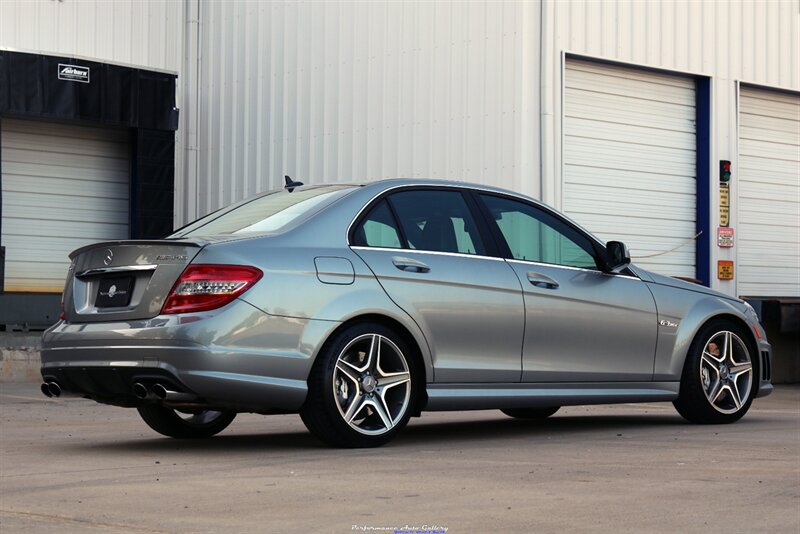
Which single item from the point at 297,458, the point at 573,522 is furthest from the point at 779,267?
the point at 573,522

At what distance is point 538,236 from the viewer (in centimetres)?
800

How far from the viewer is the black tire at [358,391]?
6742mm

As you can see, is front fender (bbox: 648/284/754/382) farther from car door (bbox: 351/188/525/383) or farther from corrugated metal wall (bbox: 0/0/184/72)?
corrugated metal wall (bbox: 0/0/184/72)

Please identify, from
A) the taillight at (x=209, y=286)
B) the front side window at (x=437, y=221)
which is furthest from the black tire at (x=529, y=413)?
the taillight at (x=209, y=286)

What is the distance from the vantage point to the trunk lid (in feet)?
22.0

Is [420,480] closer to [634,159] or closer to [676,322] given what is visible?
[676,322]

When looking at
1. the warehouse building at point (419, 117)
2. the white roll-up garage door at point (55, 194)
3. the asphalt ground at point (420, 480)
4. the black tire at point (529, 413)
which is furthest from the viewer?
the white roll-up garage door at point (55, 194)

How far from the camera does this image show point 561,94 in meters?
15.4

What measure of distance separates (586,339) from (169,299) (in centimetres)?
263

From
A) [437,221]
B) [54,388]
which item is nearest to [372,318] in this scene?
[437,221]

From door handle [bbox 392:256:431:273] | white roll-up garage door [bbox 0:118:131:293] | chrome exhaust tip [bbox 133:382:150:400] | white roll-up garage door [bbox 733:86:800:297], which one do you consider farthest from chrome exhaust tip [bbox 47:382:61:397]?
white roll-up garage door [bbox 733:86:800:297]

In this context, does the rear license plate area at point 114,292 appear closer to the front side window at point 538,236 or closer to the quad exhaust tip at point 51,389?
the quad exhaust tip at point 51,389

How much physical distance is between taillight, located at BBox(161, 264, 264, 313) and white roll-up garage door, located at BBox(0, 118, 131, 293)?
12.4 meters

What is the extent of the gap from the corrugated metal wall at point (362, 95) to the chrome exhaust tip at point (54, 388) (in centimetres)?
853
